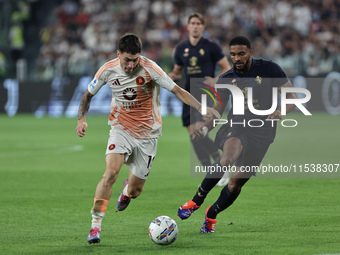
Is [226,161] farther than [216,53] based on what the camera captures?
No

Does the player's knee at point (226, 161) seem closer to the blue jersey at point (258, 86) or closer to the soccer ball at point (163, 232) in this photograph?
the blue jersey at point (258, 86)

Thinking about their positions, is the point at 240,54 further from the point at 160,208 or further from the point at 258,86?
the point at 160,208

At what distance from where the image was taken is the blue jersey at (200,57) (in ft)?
36.5

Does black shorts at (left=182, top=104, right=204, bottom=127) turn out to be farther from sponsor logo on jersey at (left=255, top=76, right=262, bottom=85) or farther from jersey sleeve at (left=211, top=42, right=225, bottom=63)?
sponsor logo on jersey at (left=255, top=76, right=262, bottom=85)

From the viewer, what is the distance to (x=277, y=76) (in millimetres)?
7102

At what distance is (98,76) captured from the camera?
717 cm

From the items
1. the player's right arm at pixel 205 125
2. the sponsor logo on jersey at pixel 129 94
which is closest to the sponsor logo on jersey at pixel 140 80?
the sponsor logo on jersey at pixel 129 94

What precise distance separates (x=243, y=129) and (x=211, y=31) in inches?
843

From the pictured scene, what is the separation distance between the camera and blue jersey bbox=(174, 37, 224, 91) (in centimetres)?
1112

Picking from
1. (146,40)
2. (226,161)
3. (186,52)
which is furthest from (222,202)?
(146,40)

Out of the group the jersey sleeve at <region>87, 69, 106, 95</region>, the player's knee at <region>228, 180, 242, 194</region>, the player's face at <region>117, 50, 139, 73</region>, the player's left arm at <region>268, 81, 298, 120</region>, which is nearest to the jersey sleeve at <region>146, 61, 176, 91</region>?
the player's face at <region>117, 50, 139, 73</region>

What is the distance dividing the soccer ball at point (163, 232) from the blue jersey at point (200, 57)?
4.77 meters

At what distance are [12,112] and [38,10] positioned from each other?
605 centimetres

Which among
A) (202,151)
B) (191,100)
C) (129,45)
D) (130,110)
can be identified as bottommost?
(202,151)
